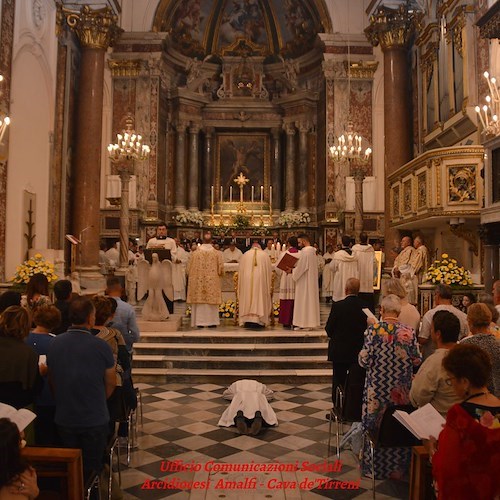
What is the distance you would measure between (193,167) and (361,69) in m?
7.15

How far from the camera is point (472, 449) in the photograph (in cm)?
257

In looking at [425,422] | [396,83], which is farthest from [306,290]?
[396,83]

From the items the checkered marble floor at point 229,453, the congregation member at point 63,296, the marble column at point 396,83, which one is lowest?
the checkered marble floor at point 229,453

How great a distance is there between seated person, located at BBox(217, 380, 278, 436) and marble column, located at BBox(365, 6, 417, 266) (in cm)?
1095

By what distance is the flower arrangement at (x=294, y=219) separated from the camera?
19984 millimetres

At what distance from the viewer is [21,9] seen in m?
11.9

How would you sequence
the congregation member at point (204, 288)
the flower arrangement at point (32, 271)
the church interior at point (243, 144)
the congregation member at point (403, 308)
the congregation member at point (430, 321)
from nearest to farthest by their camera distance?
the congregation member at point (430, 321)
the congregation member at point (403, 308)
the church interior at point (243, 144)
the flower arrangement at point (32, 271)
the congregation member at point (204, 288)

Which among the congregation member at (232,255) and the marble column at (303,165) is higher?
the marble column at (303,165)

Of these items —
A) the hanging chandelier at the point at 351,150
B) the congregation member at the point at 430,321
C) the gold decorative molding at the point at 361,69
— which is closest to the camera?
the congregation member at the point at 430,321

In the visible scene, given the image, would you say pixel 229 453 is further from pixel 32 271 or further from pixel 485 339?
pixel 32 271

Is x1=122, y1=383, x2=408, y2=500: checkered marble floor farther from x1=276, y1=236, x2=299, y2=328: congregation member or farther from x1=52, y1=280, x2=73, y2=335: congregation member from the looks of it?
x1=276, y1=236, x2=299, y2=328: congregation member

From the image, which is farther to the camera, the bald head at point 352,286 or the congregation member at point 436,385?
the bald head at point 352,286

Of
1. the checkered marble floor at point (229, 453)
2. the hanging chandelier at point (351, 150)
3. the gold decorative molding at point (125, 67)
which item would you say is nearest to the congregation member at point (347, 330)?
the checkered marble floor at point (229, 453)

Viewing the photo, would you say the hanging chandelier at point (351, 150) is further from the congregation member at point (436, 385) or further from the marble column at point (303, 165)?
the congregation member at point (436, 385)
